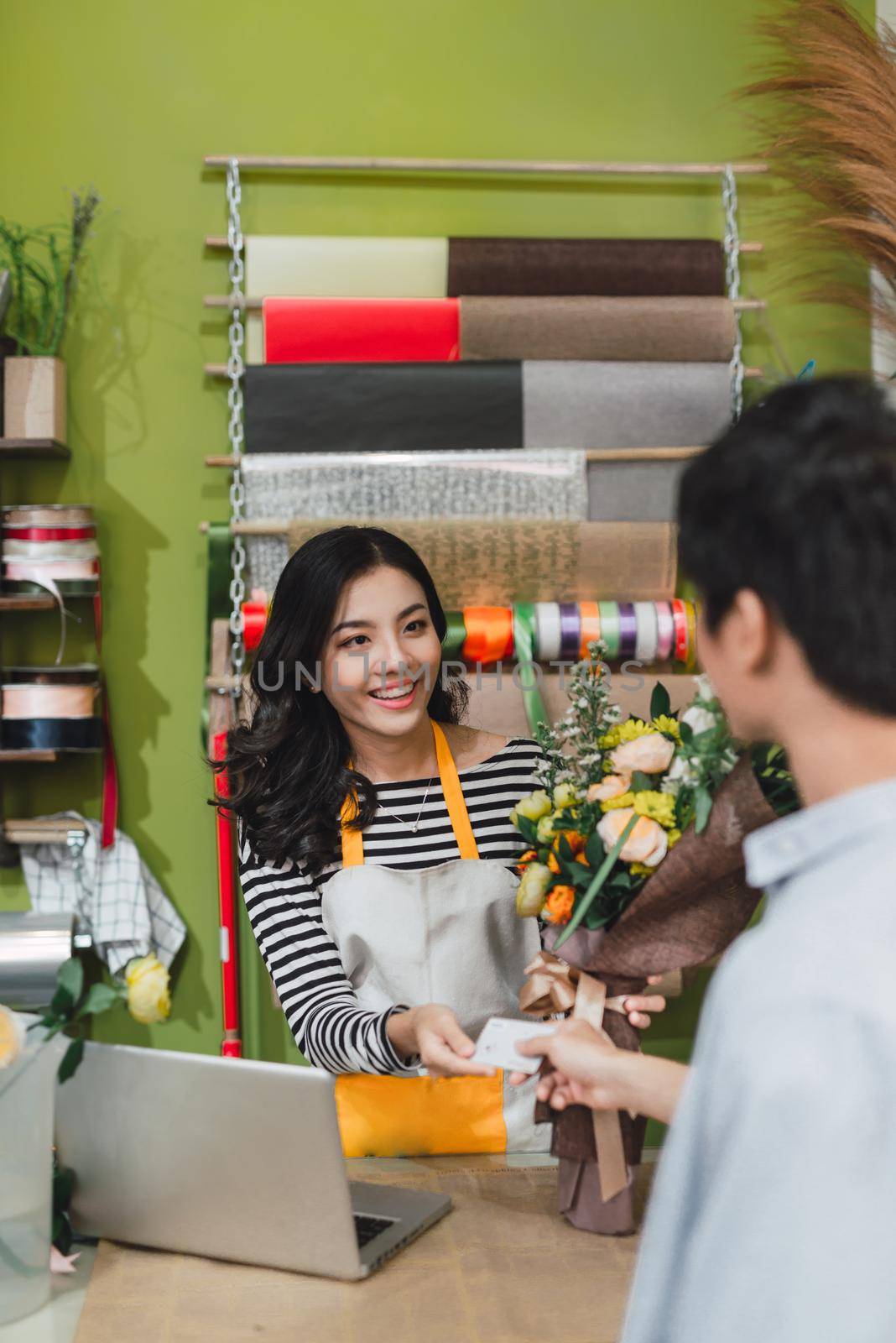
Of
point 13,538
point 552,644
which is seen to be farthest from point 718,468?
point 13,538

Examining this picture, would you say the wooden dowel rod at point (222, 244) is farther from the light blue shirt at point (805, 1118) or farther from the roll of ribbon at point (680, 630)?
the light blue shirt at point (805, 1118)

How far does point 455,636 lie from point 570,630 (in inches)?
9.4

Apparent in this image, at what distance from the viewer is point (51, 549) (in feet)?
8.71

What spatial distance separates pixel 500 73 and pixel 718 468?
2491 millimetres

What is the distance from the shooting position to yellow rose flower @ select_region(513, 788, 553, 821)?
1.34 meters

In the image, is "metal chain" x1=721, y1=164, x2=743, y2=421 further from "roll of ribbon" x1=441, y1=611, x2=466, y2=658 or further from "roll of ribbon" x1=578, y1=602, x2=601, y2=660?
"roll of ribbon" x1=441, y1=611, x2=466, y2=658

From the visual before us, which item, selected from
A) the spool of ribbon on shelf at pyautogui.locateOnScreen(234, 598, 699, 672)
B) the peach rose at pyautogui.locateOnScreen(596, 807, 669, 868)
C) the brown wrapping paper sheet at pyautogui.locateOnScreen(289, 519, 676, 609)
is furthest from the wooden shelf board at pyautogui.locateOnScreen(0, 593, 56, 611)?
the peach rose at pyautogui.locateOnScreen(596, 807, 669, 868)

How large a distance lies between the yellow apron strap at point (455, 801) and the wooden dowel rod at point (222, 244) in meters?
1.33

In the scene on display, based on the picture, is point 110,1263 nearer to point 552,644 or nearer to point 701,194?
point 552,644

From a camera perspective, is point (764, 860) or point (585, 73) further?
point (585, 73)

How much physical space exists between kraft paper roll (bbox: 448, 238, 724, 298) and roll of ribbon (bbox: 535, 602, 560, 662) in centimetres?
71

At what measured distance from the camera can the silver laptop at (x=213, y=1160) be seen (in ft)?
3.76

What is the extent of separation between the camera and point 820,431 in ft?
2.33

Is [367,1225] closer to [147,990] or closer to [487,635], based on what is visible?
[147,990]
